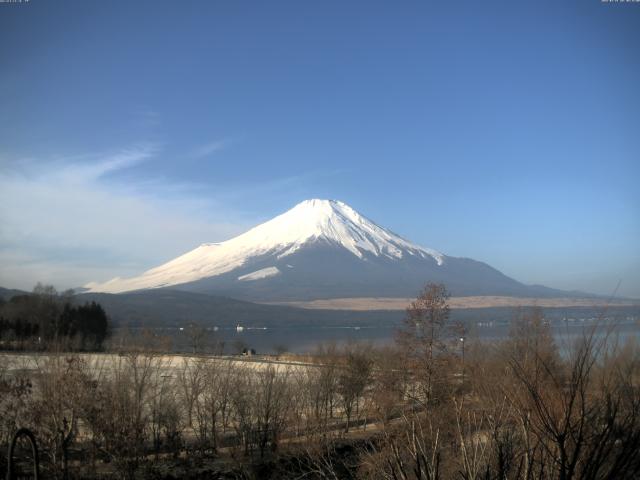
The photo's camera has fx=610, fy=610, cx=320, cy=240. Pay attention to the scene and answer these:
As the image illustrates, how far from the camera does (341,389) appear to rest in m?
22.7

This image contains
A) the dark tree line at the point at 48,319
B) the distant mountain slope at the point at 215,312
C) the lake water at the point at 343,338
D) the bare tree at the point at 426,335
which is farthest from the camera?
the distant mountain slope at the point at 215,312

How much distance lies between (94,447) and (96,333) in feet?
167

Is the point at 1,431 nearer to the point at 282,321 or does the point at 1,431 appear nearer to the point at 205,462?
the point at 205,462

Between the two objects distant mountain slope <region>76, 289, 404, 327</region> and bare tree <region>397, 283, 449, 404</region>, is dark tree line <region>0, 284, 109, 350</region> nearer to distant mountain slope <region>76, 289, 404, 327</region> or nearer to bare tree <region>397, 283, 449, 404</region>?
bare tree <region>397, 283, 449, 404</region>

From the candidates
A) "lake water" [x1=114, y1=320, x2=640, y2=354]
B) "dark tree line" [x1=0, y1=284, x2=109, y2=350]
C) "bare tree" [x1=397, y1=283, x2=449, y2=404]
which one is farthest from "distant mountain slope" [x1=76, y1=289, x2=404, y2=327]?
"bare tree" [x1=397, y1=283, x2=449, y2=404]

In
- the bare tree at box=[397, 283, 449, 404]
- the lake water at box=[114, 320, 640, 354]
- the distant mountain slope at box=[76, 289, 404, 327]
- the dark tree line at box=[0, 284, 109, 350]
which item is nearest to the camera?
the lake water at box=[114, 320, 640, 354]

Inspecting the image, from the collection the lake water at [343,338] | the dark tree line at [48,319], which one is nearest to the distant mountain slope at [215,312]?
the lake water at [343,338]

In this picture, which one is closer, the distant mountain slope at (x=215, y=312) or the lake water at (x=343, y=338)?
the lake water at (x=343, y=338)

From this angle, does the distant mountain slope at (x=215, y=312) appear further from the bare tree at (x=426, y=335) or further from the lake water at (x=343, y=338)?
the bare tree at (x=426, y=335)

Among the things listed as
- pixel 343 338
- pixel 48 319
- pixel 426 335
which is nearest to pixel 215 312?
pixel 343 338

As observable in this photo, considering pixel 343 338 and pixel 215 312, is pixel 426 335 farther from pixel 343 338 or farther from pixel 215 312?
pixel 215 312

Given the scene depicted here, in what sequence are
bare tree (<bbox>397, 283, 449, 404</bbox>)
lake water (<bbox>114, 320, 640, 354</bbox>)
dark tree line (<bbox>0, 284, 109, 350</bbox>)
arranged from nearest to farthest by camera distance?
lake water (<bbox>114, 320, 640, 354</bbox>) < bare tree (<bbox>397, 283, 449, 404</bbox>) < dark tree line (<bbox>0, 284, 109, 350</bbox>)

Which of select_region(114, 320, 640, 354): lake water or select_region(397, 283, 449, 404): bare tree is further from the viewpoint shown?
select_region(397, 283, 449, 404): bare tree

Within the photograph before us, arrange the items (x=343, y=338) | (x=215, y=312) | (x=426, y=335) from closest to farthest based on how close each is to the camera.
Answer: (x=426, y=335), (x=343, y=338), (x=215, y=312)
